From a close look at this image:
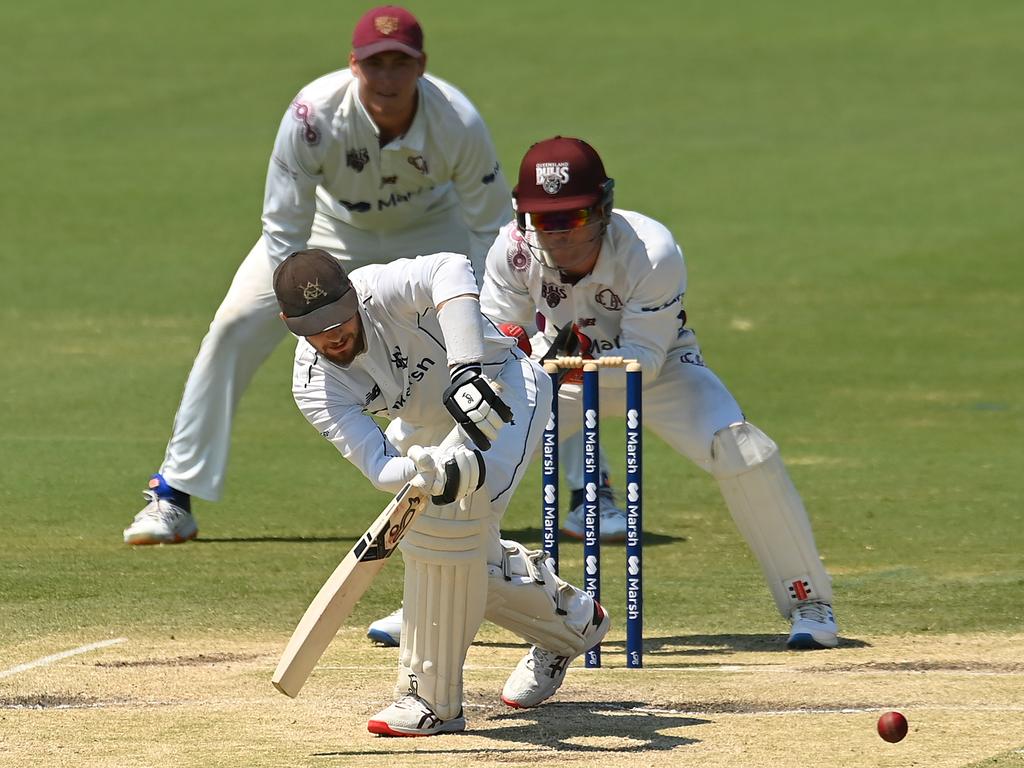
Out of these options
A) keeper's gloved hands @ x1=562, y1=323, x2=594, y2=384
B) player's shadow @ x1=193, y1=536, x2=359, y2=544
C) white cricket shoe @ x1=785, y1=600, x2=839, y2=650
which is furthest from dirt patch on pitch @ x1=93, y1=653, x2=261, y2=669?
player's shadow @ x1=193, y1=536, x2=359, y2=544

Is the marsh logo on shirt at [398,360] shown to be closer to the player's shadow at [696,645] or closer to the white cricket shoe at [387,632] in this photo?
the white cricket shoe at [387,632]

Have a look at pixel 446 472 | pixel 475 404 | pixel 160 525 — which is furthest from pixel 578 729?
pixel 160 525

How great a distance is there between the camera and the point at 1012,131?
21.4 m

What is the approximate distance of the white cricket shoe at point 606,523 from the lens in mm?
8250

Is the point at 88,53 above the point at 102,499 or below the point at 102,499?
above

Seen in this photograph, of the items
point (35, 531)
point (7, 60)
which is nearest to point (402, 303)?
point (35, 531)

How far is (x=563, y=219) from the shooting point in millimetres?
6242

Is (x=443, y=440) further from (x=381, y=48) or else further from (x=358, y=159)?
(x=358, y=159)

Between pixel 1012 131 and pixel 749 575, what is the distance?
15.0 meters

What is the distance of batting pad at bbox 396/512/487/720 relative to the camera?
5.27 m

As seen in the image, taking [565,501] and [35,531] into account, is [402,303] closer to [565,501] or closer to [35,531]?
[35,531]

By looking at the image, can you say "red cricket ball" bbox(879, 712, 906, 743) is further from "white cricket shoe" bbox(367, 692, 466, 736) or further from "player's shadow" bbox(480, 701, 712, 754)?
"white cricket shoe" bbox(367, 692, 466, 736)

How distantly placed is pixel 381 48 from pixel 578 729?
10.1ft

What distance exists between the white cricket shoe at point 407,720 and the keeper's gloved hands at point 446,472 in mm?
613
